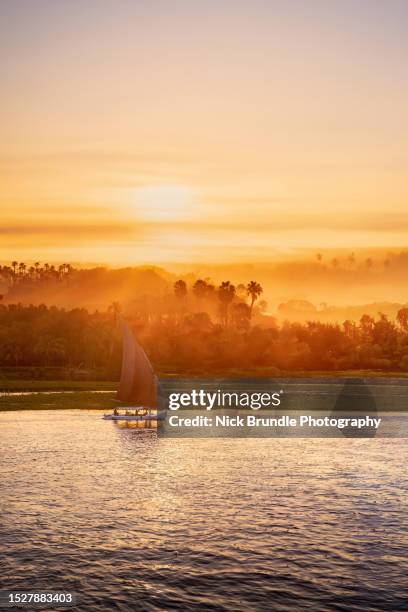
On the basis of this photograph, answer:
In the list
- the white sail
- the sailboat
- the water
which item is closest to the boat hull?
the sailboat

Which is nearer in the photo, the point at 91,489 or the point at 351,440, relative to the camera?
the point at 91,489

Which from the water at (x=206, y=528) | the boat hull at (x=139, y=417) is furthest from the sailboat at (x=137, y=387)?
the water at (x=206, y=528)

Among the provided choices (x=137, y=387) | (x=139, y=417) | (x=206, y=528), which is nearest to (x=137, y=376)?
(x=137, y=387)

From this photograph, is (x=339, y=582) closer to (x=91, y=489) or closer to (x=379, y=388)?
(x=91, y=489)

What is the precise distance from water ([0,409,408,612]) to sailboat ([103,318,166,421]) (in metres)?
27.0

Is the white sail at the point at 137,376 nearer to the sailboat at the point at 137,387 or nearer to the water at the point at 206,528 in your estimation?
the sailboat at the point at 137,387

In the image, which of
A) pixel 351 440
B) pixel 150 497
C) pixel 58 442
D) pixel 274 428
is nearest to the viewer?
pixel 150 497

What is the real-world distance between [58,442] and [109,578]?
162 feet

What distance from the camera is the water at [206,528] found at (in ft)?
109

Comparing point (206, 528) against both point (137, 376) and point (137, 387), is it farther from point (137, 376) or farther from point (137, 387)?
point (137, 387)

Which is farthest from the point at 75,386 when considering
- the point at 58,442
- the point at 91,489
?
the point at 91,489

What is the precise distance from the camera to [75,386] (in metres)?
164

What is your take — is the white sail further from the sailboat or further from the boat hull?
the boat hull

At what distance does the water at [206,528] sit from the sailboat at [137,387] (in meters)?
27.0
